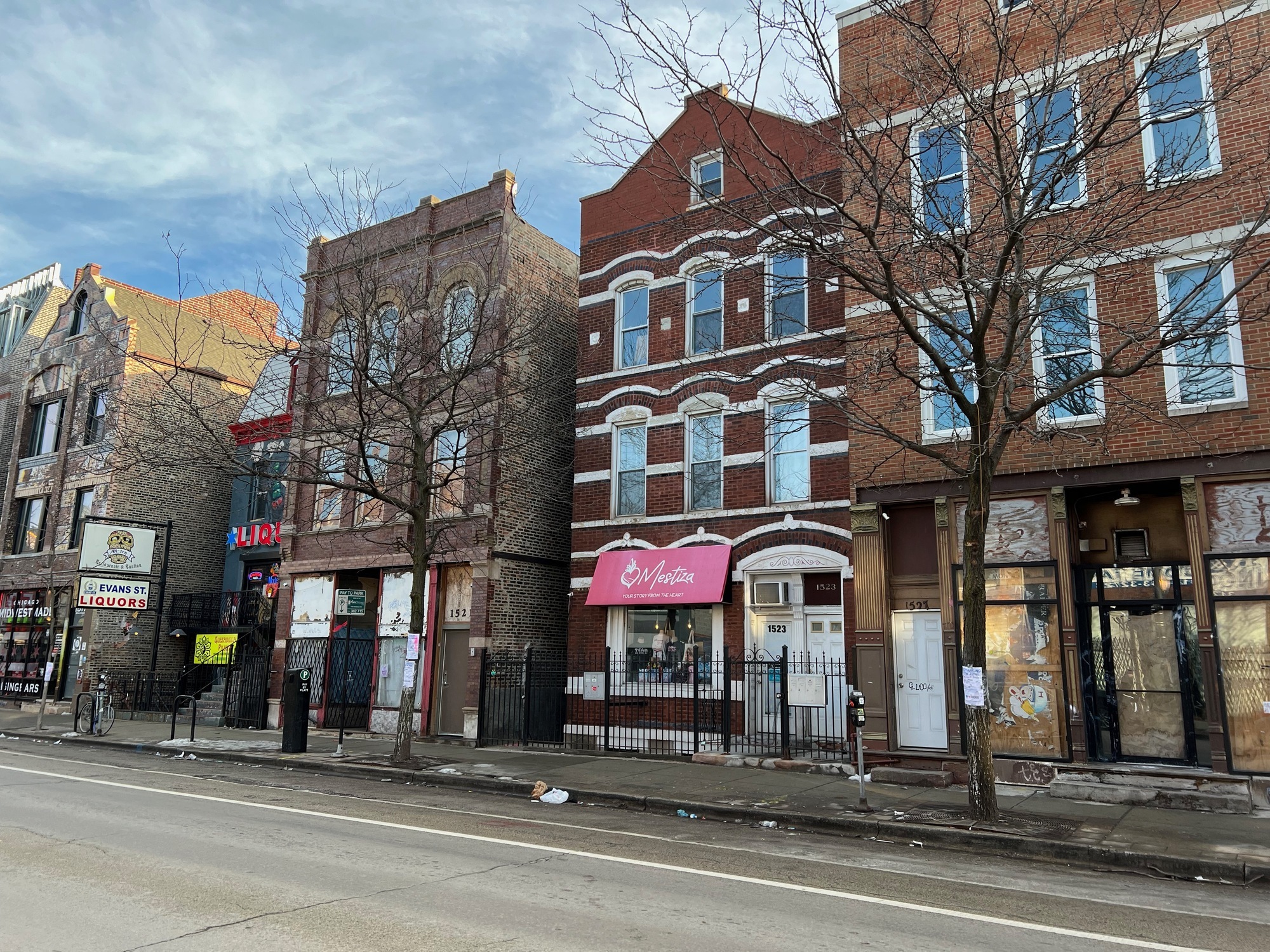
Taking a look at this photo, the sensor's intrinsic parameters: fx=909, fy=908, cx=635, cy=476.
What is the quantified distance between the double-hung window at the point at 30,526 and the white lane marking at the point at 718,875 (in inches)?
861

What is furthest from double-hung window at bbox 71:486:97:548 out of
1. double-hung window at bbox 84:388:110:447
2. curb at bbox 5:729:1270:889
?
curb at bbox 5:729:1270:889

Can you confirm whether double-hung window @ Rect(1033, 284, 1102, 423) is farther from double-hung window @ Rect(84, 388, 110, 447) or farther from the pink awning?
double-hung window @ Rect(84, 388, 110, 447)

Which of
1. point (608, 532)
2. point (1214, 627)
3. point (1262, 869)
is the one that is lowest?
point (1262, 869)

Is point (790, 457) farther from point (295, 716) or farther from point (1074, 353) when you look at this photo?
point (295, 716)

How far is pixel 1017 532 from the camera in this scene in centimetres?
1359

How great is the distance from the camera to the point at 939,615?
1444cm

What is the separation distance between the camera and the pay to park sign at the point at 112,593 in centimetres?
2423

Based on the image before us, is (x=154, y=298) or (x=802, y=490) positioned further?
(x=154, y=298)

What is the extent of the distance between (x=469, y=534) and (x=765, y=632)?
682 cm

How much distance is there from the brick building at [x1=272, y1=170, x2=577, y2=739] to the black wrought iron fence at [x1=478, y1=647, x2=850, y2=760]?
0.85 meters

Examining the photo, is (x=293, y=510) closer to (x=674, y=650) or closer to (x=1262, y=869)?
(x=674, y=650)

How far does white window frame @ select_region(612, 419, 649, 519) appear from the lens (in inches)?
727

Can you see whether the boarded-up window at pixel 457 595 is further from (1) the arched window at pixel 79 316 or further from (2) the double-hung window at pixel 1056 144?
(1) the arched window at pixel 79 316

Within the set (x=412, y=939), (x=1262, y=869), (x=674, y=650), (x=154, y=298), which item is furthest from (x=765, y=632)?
(x=154, y=298)
